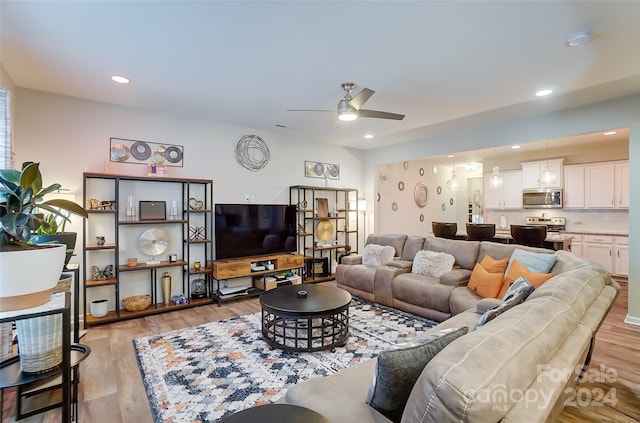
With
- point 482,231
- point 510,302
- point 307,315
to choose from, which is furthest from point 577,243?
point 307,315

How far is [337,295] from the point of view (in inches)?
131

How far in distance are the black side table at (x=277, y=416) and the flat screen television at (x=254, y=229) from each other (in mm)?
3554

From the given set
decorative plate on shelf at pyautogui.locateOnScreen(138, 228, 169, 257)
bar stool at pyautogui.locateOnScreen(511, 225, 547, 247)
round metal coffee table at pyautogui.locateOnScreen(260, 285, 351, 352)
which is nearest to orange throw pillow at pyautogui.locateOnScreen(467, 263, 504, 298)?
round metal coffee table at pyautogui.locateOnScreen(260, 285, 351, 352)

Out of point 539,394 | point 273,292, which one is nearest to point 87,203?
point 273,292

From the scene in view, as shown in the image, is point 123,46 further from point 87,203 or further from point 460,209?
point 460,209

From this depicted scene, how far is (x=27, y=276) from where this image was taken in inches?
44.6

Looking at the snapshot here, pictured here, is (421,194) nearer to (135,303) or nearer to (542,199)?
(542,199)

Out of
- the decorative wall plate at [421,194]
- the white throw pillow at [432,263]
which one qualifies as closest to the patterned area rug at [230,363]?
the white throw pillow at [432,263]

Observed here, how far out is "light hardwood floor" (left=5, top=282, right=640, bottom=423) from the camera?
211 centimetres

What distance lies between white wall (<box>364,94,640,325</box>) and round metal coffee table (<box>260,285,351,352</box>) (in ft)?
11.4

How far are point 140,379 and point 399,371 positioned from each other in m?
2.34

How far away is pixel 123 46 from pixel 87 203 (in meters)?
2.15

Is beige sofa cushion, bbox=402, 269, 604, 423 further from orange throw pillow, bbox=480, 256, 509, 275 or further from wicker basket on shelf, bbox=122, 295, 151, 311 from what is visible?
wicker basket on shelf, bbox=122, 295, 151, 311

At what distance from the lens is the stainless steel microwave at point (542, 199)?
22.1ft
